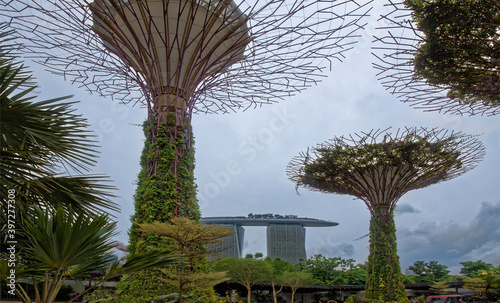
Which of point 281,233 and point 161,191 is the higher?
point 281,233

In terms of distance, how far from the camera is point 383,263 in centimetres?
1612

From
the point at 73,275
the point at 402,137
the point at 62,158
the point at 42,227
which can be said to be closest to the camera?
the point at 42,227

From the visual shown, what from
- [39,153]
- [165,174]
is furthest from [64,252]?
[165,174]

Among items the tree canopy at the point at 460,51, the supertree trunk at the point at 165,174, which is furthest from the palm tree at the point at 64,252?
the tree canopy at the point at 460,51

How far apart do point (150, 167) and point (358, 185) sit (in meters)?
12.5

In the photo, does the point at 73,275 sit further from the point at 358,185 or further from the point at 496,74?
the point at 358,185

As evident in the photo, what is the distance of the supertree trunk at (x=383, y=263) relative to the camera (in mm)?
15664

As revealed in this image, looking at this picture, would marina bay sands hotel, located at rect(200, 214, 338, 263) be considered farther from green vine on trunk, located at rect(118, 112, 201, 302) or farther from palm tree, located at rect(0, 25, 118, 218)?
palm tree, located at rect(0, 25, 118, 218)

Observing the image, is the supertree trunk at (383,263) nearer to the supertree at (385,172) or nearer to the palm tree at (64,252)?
the supertree at (385,172)

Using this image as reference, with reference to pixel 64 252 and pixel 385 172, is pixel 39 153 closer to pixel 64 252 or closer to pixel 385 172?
pixel 64 252

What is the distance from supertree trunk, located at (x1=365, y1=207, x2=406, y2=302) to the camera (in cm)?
1566

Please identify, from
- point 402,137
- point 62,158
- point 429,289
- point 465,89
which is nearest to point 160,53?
point 62,158

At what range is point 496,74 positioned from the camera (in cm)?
586

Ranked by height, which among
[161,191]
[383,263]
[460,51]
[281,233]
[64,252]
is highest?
[460,51]
